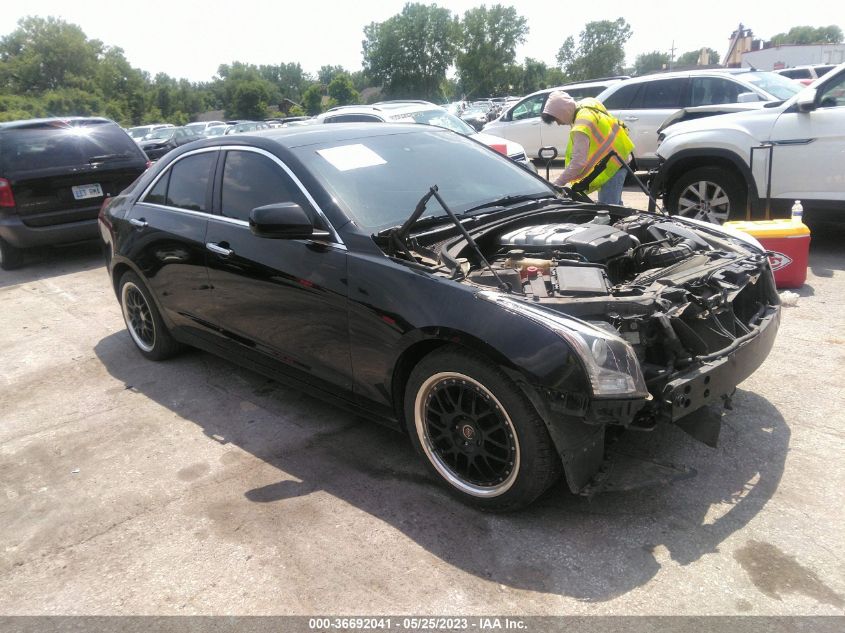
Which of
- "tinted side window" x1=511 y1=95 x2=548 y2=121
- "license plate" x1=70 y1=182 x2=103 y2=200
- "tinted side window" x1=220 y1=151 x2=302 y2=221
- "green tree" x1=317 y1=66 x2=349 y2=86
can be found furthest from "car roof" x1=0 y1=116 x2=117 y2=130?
"green tree" x1=317 y1=66 x2=349 y2=86

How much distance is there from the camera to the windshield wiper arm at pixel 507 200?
3.89 metres

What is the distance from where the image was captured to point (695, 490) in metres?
3.11

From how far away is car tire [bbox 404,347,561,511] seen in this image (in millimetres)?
2764

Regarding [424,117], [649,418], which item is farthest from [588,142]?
[424,117]

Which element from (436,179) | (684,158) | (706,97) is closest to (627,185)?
(706,97)

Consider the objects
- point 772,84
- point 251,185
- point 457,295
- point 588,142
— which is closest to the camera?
point 457,295

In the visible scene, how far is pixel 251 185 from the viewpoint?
405 cm

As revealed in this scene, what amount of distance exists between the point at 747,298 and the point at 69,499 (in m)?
3.73

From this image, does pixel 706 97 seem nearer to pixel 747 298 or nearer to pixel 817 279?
pixel 817 279

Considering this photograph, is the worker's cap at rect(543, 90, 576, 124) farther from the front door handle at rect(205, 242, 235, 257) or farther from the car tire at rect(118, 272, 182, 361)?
the car tire at rect(118, 272, 182, 361)

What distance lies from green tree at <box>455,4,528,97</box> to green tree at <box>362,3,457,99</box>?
269 centimetres

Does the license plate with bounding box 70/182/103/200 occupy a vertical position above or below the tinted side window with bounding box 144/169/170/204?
below

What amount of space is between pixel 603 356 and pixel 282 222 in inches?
67.7

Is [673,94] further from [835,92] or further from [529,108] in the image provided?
[835,92]
